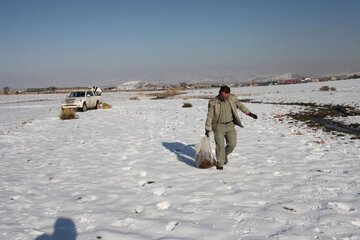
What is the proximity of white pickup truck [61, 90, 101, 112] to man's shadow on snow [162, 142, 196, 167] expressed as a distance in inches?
686

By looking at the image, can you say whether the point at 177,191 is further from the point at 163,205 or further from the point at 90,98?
the point at 90,98

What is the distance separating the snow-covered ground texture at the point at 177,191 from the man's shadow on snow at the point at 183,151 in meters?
0.03

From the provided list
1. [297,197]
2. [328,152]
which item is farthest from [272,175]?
[328,152]

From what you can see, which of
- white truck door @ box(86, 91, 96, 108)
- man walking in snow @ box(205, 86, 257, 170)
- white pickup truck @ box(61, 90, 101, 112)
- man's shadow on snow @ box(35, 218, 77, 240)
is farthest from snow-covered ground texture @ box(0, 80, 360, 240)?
white truck door @ box(86, 91, 96, 108)

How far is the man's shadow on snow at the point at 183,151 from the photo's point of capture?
10.5 meters

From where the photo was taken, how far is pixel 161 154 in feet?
37.2

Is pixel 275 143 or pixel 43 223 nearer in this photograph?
pixel 43 223

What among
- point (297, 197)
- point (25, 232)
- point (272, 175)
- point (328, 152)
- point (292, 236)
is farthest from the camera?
point (328, 152)

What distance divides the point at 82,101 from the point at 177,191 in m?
23.3

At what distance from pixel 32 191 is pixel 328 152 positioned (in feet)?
26.1

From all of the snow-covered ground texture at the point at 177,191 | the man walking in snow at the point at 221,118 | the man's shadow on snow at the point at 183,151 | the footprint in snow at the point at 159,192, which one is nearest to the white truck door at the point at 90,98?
the snow-covered ground texture at the point at 177,191

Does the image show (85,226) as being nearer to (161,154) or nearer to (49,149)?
(161,154)

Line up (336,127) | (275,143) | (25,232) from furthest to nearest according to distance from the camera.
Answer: (336,127), (275,143), (25,232)

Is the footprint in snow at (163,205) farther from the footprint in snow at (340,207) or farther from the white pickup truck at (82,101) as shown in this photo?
the white pickup truck at (82,101)
